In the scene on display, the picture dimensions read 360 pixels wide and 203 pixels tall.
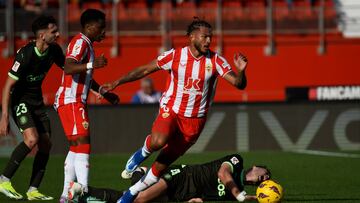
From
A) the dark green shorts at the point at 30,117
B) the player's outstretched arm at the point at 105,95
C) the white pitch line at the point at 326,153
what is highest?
the player's outstretched arm at the point at 105,95

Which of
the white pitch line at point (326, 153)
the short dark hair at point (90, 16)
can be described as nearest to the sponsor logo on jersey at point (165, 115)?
the short dark hair at point (90, 16)

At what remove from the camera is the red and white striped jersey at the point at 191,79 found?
32.0 ft

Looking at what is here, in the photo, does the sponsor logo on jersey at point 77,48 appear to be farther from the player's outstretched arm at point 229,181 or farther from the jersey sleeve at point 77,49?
the player's outstretched arm at point 229,181

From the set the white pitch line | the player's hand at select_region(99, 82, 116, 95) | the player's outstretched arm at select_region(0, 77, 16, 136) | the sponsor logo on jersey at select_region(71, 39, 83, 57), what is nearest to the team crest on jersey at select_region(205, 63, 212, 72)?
the player's hand at select_region(99, 82, 116, 95)

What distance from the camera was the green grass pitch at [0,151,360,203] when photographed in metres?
11.4

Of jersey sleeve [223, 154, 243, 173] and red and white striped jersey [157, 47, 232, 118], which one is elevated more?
red and white striped jersey [157, 47, 232, 118]

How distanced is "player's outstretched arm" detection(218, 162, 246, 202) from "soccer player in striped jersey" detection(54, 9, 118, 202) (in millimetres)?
1634

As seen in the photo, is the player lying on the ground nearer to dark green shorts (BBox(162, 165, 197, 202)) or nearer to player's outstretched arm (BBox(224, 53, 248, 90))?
dark green shorts (BBox(162, 165, 197, 202))

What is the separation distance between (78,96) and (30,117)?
3.96 feet

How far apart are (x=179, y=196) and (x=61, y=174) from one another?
14.1ft

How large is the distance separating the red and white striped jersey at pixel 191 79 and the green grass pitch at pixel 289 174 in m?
1.79

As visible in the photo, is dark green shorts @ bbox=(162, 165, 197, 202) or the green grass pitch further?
the green grass pitch

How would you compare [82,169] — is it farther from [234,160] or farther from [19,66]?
[234,160]

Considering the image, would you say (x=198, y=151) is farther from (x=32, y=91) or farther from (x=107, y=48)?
(x=32, y=91)
